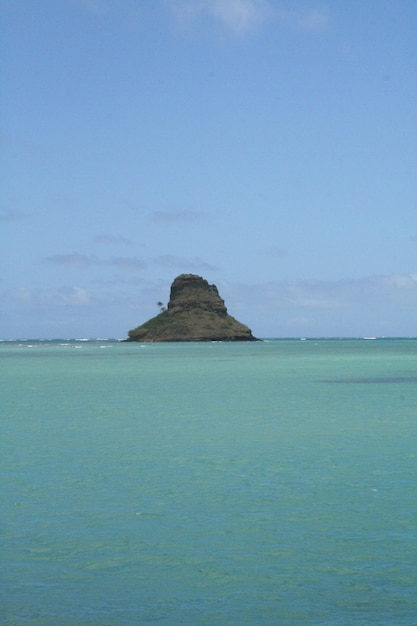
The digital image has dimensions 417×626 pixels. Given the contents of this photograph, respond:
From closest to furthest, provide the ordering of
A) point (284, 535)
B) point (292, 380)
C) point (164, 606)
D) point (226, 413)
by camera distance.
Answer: point (164, 606) → point (284, 535) → point (226, 413) → point (292, 380)

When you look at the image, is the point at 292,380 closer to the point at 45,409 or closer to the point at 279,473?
the point at 45,409

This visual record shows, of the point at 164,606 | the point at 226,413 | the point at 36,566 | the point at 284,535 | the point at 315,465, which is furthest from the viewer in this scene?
the point at 226,413

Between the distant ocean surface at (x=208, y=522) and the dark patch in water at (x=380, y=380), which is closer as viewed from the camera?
the distant ocean surface at (x=208, y=522)

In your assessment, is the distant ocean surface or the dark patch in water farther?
the dark patch in water

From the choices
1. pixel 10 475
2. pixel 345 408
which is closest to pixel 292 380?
pixel 345 408

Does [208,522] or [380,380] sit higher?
[380,380]

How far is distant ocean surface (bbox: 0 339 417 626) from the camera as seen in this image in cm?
1034

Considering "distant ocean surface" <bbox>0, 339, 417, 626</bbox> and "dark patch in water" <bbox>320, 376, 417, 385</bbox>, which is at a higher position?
"dark patch in water" <bbox>320, 376, 417, 385</bbox>

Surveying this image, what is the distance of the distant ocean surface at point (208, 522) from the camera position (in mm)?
10336

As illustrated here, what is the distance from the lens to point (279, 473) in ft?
64.2

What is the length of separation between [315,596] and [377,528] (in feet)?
12.8

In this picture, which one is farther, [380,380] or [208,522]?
[380,380]

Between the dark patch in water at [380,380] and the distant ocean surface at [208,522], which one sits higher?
the dark patch in water at [380,380]

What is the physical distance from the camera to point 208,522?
14.7 meters
